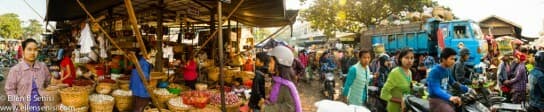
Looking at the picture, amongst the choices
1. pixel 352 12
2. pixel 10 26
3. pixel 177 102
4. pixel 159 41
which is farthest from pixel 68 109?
pixel 10 26

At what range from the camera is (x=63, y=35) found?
15.2 m

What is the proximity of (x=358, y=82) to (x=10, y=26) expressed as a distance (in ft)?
177

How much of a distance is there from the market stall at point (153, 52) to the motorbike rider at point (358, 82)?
1724mm

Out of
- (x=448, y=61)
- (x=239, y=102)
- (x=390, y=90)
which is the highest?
(x=448, y=61)

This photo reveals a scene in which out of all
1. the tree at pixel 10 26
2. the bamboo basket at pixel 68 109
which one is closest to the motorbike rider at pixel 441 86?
the bamboo basket at pixel 68 109

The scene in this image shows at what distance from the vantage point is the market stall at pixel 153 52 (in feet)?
19.1

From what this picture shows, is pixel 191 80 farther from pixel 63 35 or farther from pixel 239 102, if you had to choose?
pixel 63 35

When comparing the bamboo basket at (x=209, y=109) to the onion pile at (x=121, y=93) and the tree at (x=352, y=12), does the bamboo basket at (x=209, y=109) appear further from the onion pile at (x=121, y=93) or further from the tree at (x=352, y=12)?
the tree at (x=352, y=12)

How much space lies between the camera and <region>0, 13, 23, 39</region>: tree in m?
44.9

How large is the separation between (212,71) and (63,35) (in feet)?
30.7

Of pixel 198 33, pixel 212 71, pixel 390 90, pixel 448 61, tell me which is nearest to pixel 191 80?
pixel 212 71

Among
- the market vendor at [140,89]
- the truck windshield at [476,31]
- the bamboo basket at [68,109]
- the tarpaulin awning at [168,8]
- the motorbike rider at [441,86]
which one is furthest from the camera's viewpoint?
the truck windshield at [476,31]

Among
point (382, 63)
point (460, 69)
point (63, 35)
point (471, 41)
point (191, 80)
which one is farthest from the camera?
point (63, 35)

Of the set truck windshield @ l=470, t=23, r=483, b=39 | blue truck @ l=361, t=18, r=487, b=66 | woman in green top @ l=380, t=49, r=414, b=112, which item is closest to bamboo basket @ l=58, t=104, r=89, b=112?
woman in green top @ l=380, t=49, r=414, b=112
